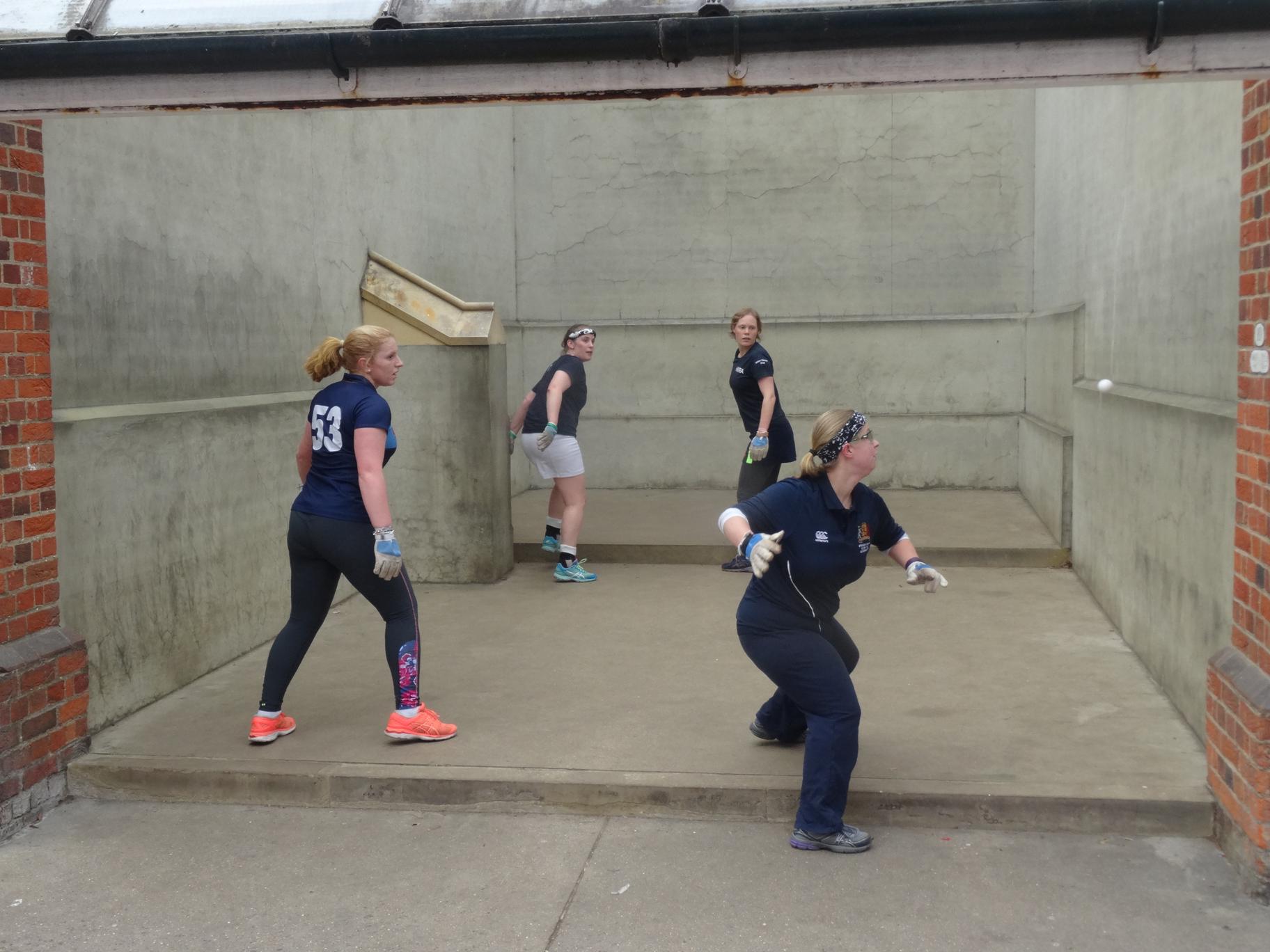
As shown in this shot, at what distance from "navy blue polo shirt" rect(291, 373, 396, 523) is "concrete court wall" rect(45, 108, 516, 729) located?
1.04 metres

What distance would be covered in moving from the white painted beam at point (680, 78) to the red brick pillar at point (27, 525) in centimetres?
97

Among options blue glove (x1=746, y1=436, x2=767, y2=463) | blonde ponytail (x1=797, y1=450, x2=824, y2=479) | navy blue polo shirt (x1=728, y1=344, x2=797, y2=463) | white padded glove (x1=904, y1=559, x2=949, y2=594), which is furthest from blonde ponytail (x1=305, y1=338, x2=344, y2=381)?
navy blue polo shirt (x1=728, y1=344, x2=797, y2=463)

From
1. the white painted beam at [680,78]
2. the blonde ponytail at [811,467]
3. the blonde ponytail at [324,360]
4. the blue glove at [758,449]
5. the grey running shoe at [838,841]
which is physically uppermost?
the white painted beam at [680,78]

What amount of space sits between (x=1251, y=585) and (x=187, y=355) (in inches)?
189

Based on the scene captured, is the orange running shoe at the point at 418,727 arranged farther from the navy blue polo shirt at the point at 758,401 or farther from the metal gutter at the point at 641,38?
A: the navy blue polo shirt at the point at 758,401

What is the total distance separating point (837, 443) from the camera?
4.37 meters

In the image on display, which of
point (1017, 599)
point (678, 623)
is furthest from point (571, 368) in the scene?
point (1017, 599)

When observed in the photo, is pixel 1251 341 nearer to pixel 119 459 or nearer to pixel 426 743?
pixel 426 743

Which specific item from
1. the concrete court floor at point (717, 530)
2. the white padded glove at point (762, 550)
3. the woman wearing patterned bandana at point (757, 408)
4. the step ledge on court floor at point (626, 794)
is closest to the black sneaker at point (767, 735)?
the step ledge on court floor at point (626, 794)

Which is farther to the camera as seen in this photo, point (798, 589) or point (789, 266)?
point (789, 266)

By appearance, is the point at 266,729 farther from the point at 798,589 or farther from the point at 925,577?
the point at 925,577

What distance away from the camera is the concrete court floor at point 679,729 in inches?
184

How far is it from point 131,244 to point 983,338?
8227 millimetres

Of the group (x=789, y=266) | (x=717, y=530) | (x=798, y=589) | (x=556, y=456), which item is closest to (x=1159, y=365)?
(x=798, y=589)
